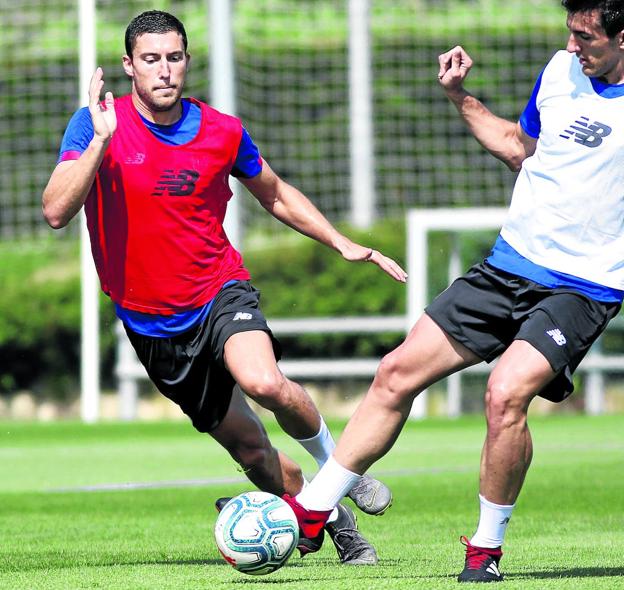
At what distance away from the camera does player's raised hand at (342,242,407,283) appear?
677cm

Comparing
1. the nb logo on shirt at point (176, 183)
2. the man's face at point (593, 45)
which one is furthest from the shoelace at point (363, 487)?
the man's face at point (593, 45)

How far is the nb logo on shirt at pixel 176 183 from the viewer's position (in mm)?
6891

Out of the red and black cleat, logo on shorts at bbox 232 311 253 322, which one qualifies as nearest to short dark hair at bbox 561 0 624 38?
logo on shorts at bbox 232 311 253 322

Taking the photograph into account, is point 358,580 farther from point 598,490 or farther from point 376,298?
point 376,298

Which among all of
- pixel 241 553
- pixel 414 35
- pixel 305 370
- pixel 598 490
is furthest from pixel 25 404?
pixel 241 553

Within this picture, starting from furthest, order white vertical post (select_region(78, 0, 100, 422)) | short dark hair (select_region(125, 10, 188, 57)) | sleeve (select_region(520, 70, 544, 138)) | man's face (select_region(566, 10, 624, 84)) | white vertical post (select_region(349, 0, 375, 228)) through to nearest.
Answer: white vertical post (select_region(349, 0, 375, 228)), white vertical post (select_region(78, 0, 100, 422)), short dark hair (select_region(125, 10, 188, 57)), sleeve (select_region(520, 70, 544, 138)), man's face (select_region(566, 10, 624, 84))

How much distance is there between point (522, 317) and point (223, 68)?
478 inches

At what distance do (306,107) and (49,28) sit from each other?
3.62 metres

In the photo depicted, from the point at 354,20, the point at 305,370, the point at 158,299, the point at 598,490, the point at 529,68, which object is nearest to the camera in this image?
the point at 158,299

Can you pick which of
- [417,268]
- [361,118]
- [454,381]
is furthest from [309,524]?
[361,118]

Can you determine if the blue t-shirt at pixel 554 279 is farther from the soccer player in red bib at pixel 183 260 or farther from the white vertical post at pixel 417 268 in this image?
the white vertical post at pixel 417 268

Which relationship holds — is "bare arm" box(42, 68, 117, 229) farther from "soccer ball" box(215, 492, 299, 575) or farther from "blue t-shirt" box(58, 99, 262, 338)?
"soccer ball" box(215, 492, 299, 575)

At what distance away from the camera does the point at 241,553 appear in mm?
6016

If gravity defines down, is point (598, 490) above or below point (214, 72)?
below
